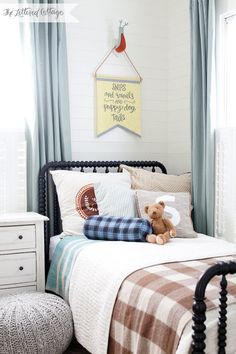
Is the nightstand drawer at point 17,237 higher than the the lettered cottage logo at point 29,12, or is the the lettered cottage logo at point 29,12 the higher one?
the the lettered cottage logo at point 29,12

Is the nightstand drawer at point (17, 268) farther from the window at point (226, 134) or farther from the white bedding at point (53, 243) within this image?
the window at point (226, 134)

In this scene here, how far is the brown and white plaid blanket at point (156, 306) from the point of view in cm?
163

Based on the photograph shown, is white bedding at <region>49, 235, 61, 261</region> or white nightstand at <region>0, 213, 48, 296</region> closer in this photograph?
white nightstand at <region>0, 213, 48, 296</region>

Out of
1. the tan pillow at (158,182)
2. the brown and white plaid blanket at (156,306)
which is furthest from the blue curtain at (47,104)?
the brown and white plaid blanket at (156,306)

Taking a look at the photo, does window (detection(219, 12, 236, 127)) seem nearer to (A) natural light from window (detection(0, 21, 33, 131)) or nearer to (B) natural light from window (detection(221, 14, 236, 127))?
(B) natural light from window (detection(221, 14, 236, 127))

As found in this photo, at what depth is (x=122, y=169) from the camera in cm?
332

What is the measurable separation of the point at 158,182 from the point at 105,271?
1131mm

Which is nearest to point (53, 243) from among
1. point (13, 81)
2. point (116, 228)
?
point (116, 228)

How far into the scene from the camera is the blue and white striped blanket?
101 inches

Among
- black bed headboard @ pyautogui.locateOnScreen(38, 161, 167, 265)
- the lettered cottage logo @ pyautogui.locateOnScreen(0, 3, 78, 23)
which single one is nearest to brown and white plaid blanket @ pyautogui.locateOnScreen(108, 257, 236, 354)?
black bed headboard @ pyautogui.locateOnScreen(38, 161, 167, 265)

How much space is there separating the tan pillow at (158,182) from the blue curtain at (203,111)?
0.25ft

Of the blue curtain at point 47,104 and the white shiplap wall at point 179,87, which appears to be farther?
the white shiplap wall at point 179,87

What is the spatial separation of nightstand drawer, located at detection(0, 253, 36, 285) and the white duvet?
388 mm

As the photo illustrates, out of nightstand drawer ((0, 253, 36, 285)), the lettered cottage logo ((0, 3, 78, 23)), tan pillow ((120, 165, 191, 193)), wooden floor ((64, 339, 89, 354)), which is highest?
the lettered cottage logo ((0, 3, 78, 23))
